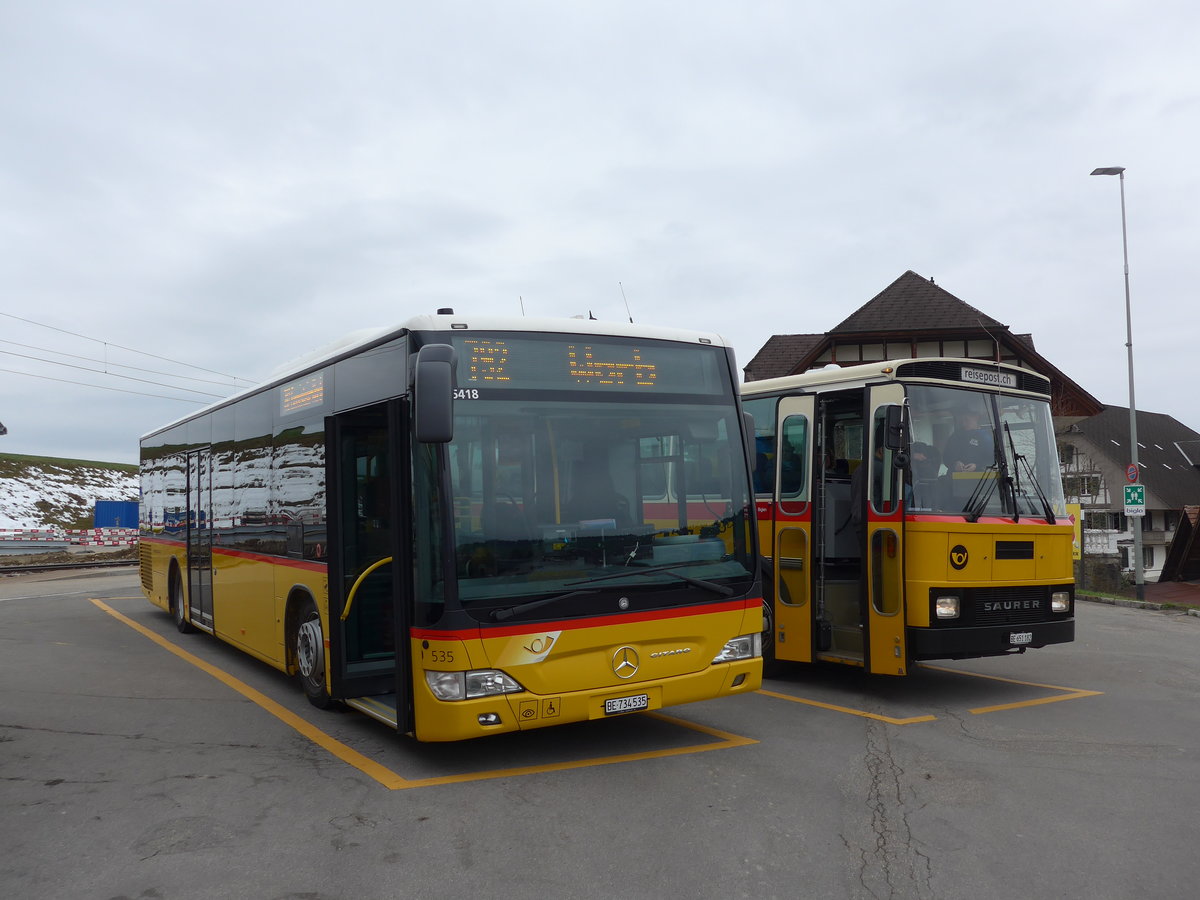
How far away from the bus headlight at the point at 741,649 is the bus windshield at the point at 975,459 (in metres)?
2.14

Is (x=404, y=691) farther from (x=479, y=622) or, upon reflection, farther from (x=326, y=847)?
(x=326, y=847)

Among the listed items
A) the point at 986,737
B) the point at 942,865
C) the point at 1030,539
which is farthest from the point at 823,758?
the point at 1030,539

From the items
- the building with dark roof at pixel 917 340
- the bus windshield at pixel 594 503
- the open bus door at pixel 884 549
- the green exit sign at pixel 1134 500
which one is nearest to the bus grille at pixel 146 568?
the bus windshield at pixel 594 503

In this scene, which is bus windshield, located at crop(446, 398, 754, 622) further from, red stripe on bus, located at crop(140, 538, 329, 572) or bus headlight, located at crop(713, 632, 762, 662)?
red stripe on bus, located at crop(140, 538, 329, 572)

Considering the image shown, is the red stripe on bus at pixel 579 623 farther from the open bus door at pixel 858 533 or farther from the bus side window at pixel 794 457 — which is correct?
the bus side window at pixel 794 457

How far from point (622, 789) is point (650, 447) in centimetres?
216

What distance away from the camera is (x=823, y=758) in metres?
6.86

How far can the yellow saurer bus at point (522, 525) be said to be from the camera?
613cm

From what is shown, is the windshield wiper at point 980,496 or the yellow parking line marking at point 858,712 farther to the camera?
the windshield wiper at point 980,496

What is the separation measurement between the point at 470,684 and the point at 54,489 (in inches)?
2376

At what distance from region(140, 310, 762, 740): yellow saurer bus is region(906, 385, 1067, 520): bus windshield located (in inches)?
83.9

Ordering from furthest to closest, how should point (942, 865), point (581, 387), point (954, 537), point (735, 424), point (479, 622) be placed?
point (954, 537), point (735, 424), point (581, 387), point (479, 622), point (942, 865)

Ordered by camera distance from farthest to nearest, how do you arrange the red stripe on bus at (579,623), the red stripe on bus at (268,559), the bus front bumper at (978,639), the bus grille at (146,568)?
1. the bus grille at (146,568)
2. the bus front bumper at (978,639)
3. the red stripe on bus at (268,559)
4. the red stripe on bus at (579,623)

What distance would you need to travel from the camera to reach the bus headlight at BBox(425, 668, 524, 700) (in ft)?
19.9
